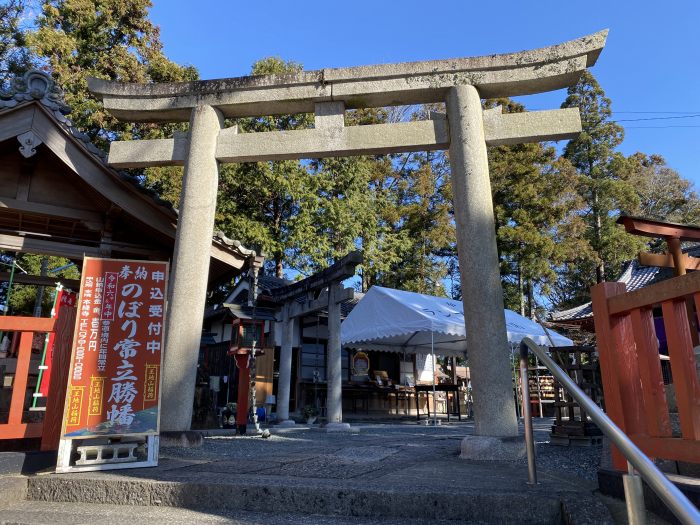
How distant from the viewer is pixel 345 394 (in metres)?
14.6

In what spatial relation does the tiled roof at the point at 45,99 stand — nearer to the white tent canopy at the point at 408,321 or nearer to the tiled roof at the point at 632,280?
the white tent canopy at the point at 408,321

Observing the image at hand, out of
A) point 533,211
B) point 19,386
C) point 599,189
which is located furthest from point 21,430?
point 599,189

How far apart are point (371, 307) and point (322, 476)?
8.38 meters

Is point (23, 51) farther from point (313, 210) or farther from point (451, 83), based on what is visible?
point (451, 83)

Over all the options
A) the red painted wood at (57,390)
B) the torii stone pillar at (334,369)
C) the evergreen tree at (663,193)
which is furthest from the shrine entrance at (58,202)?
the evergreen tree at (663,193)

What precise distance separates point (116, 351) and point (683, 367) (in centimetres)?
359

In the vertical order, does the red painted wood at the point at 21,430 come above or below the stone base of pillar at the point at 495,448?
above

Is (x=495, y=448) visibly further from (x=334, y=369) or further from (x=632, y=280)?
(x=632, y=280)

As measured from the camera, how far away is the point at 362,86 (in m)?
5.36

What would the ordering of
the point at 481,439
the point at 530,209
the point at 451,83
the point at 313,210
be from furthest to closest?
the point at 530,209, the point at 313,210, the point at 451,83, the point at 481,439

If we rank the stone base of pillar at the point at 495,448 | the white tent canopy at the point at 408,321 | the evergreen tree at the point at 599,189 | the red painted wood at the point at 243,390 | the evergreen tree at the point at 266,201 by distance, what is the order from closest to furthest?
the stone base of pillar at the point at 495,448, the red painted wood at the point at 243,390, the white tent canopy at the point at 408,321, the evergreen tree at the point at 266,201, the evergreen tree at the point at 599,189

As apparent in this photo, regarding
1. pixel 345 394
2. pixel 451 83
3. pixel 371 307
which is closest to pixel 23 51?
Answer: pixel 371 307

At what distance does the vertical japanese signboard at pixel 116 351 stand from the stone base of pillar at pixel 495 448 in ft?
8.46

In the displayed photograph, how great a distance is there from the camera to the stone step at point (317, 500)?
88.4 inches
